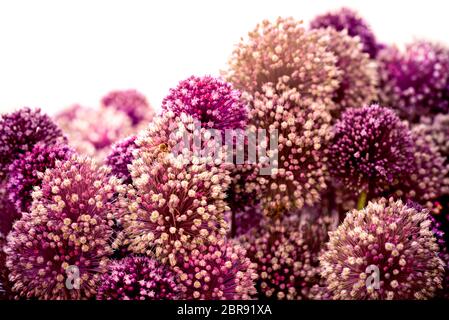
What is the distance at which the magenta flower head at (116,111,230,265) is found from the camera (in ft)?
4.56

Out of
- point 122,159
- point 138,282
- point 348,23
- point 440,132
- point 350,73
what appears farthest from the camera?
point 348,23

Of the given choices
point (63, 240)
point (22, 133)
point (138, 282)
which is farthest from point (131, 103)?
point (138, 282)

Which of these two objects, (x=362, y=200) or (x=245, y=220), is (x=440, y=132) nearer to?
(x=362, y=200)

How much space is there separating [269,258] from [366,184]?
1.39 ft

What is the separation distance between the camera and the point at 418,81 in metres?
2.32

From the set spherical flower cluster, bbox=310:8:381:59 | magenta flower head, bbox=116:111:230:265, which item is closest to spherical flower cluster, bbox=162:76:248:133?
magenta flower head, bbox=116:111:230:265

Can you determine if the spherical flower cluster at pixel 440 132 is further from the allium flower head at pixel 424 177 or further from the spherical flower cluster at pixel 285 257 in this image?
the spherical flower cluster at pixel 285 257

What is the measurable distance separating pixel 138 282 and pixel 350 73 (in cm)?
125

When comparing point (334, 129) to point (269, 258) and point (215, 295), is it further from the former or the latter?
point (215, 295)

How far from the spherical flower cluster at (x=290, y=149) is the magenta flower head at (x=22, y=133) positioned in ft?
2.30

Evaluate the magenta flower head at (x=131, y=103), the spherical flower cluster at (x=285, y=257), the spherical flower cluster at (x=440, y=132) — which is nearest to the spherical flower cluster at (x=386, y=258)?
the spherical flower cluster at (x=285, y=257)

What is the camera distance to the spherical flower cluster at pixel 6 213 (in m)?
1.68

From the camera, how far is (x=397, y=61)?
2.41 metres

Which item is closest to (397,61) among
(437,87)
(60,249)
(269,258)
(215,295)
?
(437,87)
